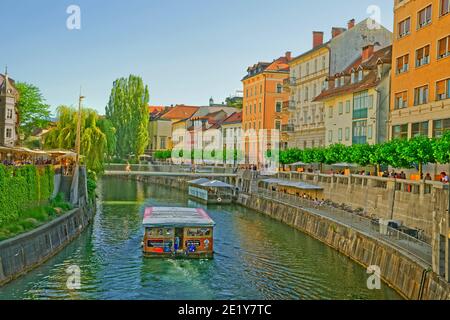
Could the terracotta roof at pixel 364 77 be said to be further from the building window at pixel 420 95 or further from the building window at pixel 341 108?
the building window at pixel 420 95

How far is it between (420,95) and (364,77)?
15.7 meters

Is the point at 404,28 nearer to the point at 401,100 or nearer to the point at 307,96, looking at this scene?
the point at 401,100

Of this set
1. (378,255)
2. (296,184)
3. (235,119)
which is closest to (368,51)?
(296,184)

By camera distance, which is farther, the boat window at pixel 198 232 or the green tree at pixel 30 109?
the green tree at pixel 30 109

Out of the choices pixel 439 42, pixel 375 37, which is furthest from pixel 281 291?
pixel 375 37

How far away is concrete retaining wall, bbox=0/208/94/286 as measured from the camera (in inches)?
1037

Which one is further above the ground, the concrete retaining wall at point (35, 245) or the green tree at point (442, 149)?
the green tree at point (442, 149)

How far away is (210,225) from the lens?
35.0 metres

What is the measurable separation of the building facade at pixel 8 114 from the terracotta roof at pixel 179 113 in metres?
75.7

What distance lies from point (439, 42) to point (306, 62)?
3580cm

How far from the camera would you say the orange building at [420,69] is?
41750 mm

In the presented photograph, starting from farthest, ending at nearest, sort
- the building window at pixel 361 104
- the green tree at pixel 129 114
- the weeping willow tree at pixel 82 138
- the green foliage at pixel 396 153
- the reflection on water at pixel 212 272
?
the green tree at pixel 129 114
the weeping willow tree at pixel 82 138
the building window at pixel 361 104
the green foliage at pixel 396 153
the reflection on water at pixel 212 272

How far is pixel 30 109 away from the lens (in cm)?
9306

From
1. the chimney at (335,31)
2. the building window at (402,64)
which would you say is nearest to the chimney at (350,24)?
the chimney at (335,31)
